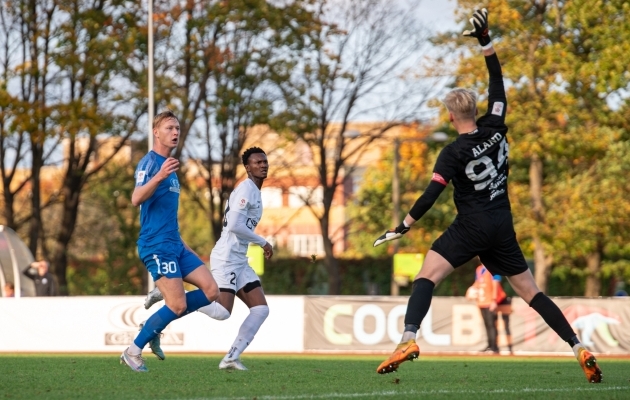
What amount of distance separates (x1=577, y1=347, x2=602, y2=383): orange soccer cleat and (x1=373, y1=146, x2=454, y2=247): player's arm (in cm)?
153

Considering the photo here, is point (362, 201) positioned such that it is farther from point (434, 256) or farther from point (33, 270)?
point (434, 256)

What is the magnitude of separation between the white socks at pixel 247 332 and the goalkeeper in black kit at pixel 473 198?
227 cm

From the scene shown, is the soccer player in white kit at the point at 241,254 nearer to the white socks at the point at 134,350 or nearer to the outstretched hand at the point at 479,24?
the white socks at the point at 134,350

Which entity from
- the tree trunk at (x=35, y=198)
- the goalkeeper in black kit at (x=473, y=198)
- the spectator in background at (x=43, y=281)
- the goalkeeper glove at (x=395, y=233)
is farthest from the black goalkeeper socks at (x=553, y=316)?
the tree trunk at (x=35, y=198)

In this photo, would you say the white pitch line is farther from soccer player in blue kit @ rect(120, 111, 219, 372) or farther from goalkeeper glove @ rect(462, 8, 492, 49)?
goalkeeper glove @ rect(462, 8, 492, 49)

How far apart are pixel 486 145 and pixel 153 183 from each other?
2.50 metres

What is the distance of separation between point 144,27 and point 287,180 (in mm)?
8736

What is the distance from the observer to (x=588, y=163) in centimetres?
3494

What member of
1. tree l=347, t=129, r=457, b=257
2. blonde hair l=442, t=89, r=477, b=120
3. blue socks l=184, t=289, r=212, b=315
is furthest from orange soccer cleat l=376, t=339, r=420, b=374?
tree l=347, t=129, r=457, b=257

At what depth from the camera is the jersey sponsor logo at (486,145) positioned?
25.7 feet

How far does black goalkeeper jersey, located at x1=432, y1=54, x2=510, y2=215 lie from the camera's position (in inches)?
309

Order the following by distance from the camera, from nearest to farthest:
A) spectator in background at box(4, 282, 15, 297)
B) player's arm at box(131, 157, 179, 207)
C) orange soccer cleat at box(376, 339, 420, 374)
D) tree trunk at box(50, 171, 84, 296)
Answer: orange soccer cleat at box(376, 339, 420, 374) → player's arm at box(131, 157, 179, 207) → spectator in background at box(4, 282, 15, 297) → tree trunk at box(50, 171, 84, 296)

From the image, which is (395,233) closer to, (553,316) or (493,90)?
(493,90)

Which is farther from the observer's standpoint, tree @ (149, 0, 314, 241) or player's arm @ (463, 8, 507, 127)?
tree @ (149, 0, 314, 241)
